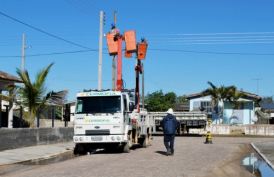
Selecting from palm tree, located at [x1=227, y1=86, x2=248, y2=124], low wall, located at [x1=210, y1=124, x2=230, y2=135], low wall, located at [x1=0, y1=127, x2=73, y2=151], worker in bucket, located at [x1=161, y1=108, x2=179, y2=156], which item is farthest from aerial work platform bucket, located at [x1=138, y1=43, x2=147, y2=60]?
palm tree, located at [x1=227, y1=86, x2=248, y2=124]

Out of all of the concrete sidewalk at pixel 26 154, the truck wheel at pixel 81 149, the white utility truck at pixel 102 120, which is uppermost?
the white utility truck at pixel 102 120

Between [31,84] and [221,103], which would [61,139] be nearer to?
[31,84]

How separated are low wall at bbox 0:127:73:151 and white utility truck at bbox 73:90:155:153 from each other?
9.79 ft

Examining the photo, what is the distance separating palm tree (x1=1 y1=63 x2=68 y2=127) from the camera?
19.6m

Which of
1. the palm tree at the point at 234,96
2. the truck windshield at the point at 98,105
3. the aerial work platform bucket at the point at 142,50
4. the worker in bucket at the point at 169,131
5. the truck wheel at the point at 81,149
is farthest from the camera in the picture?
the palm tree at the point at 234,96

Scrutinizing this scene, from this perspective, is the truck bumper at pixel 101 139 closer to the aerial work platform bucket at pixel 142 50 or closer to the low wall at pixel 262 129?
the aerial work platform bucket at pixel 142 50

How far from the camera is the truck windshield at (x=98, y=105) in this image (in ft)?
52.7

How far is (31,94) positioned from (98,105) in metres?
5.06

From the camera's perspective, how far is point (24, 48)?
40344 mm

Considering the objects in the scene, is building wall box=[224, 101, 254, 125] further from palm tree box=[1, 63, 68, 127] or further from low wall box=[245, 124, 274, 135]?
palm tree box=[1, 63, 68, 127]

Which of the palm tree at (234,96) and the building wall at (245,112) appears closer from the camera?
the palm tree at (234,96)

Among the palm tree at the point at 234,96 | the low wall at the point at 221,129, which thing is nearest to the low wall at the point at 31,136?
the low wall at the point at 221,129

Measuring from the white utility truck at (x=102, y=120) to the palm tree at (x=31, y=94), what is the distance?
12.9 ft

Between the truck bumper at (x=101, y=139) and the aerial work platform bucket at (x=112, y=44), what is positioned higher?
the aerial work platform bucket at (x=112, y=44)
